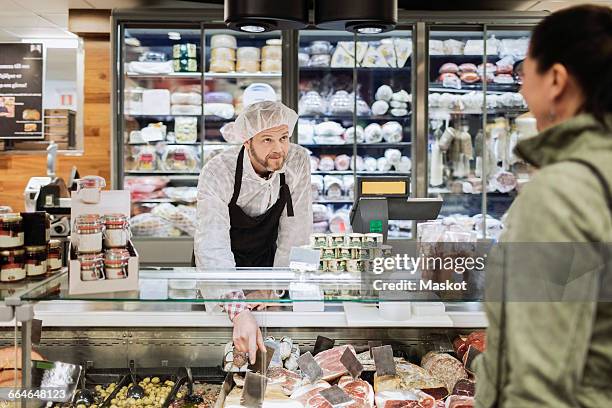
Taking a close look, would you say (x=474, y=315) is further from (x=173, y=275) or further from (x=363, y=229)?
(x=173, y=275)

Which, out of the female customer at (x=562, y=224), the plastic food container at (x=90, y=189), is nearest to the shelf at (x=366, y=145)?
the plastic food container at (x=90, y=189)

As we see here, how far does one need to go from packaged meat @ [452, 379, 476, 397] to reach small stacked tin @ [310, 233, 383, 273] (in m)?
0.53

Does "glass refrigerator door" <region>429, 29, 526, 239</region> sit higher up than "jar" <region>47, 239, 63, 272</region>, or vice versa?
"glass refrigerator door" <region>429, 29, 526, 239</region>

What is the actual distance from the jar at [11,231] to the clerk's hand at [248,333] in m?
0.69

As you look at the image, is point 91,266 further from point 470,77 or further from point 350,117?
point 470,77

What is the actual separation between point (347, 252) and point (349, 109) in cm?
398

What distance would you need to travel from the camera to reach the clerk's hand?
203 cm

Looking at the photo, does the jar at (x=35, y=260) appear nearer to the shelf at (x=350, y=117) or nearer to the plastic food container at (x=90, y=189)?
the plastic food container at (x=90, y=189)

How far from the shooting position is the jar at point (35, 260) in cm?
191

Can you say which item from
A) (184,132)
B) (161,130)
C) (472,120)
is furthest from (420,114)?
(161,130)

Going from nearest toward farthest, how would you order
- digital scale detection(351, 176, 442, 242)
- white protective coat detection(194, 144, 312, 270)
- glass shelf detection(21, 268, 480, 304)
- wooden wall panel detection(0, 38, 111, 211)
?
glass shelf detection(21, 268, 480, 304)
digital scale detection(351, 176, 442, 242)
white protective coat detection(194, 144, 312, 270)
wooden wall panel detection(0, 38, 111, 211)

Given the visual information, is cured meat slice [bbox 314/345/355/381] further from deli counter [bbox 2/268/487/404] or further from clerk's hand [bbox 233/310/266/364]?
clerk's hand [bbox 233/310/266/364]

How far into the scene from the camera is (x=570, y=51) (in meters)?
1.08

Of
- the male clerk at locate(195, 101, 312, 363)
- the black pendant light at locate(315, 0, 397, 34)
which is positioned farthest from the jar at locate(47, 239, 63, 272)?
the black pendant light at locate(315, 0, 397, 34)
